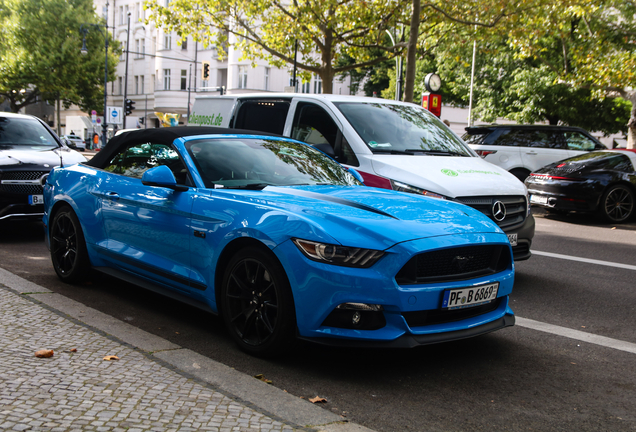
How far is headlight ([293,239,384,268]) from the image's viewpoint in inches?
151

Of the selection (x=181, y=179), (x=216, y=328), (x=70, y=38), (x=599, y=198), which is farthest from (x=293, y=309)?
(x=70, y=38)

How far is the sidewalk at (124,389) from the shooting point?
9.87 feet

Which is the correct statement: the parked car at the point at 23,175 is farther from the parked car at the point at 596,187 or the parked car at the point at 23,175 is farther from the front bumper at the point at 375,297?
the parked car at the point at 596,187

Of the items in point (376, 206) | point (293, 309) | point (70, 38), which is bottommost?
point (293, 309)

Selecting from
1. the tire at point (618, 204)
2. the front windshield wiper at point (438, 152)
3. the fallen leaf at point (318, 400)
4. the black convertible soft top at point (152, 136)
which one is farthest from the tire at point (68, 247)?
the tire at point (618, 204)

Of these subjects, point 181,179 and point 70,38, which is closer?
point 181,179

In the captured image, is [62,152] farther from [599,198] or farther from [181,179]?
[599,198]

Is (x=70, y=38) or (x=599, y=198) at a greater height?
(x=70, y=38)

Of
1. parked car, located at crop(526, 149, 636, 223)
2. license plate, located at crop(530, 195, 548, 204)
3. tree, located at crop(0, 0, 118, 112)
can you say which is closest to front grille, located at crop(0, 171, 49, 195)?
license plate, located at crop(530, 195, 548, 204)

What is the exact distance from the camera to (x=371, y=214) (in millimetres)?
4180

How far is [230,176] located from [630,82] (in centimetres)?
1760

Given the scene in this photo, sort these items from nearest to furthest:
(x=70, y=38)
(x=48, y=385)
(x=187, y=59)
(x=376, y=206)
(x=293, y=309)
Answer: (x=48, y=385) → (x=293, y=309) → (x=376, y=206) → (x=70, y=38) → (x=187, y=59)

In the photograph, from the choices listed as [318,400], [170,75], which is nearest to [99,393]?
[318,400]

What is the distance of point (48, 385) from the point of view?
3381 mm
